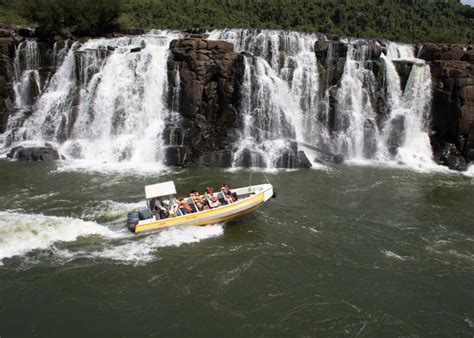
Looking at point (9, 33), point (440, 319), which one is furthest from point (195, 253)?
point (9, 33)

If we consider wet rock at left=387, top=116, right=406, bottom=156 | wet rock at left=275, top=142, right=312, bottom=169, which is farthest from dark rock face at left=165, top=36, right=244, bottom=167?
wet rock at left=387, top=116, right=406, bottom=156

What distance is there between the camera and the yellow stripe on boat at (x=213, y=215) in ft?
47.7

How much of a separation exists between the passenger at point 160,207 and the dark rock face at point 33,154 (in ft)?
39.2

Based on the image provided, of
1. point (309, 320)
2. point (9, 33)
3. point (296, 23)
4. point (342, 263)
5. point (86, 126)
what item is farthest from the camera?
point (296, 23)

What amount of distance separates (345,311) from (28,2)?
117ft

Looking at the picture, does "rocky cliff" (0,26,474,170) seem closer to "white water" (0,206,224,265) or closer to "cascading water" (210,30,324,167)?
"cascading water" (210,30,324,167)

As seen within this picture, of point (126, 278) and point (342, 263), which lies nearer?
point (126, 278)

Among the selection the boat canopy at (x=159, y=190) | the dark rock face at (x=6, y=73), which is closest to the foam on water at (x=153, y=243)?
the boat canopy at (x=159, y=190)

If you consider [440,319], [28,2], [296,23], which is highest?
[296,23]

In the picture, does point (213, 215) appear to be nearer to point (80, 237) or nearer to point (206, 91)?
point (80, 237)

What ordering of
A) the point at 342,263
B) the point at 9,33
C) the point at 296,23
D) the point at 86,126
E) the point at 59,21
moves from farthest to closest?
the point at 296,23 → the point at 59,21 → the point at 9,33 → the point at 86,126 → the point at 342,263

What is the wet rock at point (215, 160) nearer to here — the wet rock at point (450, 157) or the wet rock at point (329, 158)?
the wet rock at point (329, 158)

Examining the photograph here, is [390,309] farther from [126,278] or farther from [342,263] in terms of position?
[126,278]

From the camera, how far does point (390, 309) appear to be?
1107 centimetres
